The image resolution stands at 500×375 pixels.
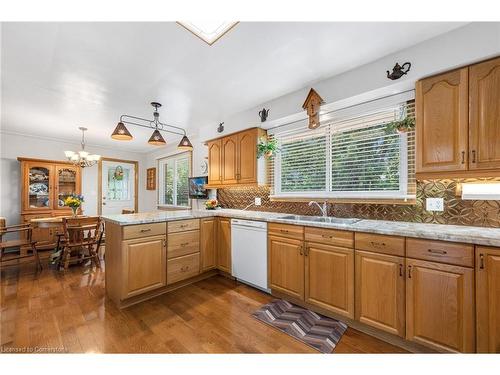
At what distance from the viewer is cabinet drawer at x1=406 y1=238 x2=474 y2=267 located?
55.6 inches

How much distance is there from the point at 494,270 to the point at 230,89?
9.17 feet

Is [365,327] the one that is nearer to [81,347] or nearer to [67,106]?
[81,347]

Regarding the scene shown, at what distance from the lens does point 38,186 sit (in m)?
4.50

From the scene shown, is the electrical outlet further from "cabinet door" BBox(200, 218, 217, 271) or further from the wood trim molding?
the wood trim molding

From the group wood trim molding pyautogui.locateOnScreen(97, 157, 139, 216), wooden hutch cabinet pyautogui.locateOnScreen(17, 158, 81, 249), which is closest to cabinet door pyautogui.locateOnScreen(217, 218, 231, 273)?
wooden hutch cabinet pyautogui.locateOnScreen(17, 158, 81, 249)

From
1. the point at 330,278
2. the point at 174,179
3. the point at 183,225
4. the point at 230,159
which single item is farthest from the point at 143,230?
the point at 174,179

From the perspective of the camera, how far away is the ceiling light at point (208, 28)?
1.59 m

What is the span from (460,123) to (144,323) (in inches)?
123

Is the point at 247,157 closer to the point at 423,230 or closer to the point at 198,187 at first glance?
the point at 198,187

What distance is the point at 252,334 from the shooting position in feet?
6.01

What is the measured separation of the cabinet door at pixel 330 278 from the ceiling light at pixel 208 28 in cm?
→ 202

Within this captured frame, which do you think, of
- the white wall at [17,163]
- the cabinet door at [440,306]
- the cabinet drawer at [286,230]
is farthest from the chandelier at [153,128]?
the cabinet door at [440,306]

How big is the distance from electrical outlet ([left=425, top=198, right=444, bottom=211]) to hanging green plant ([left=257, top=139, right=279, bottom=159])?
1767 mm
